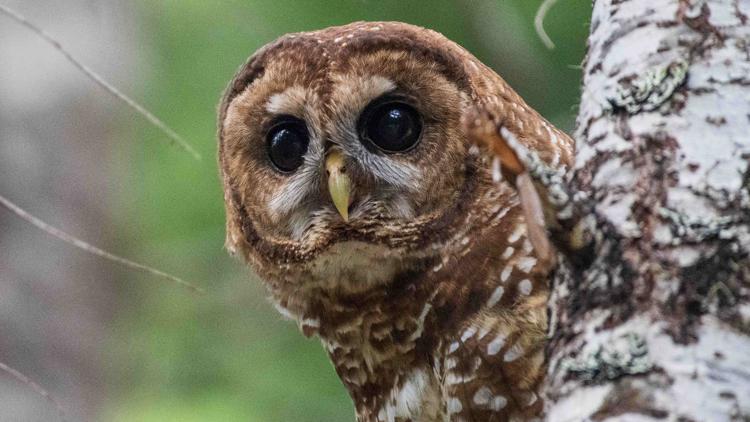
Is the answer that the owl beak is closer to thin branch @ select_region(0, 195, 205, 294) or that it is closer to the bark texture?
thin branch @ select_region(0, 195, 205, 294)

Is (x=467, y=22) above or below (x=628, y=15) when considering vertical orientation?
above

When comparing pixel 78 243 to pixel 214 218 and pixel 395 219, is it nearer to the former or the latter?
pixel 395 219

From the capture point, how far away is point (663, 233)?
5.55 ft

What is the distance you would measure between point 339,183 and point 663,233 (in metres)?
1.61

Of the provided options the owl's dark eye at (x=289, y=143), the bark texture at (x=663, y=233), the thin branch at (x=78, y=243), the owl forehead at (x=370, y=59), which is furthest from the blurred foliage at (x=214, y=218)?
the bark texture at (x=663, y=233)

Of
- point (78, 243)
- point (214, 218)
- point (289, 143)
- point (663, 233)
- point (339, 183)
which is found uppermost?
point (214, 218)

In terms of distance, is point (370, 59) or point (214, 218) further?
point (214, 218)

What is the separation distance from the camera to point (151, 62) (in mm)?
6820

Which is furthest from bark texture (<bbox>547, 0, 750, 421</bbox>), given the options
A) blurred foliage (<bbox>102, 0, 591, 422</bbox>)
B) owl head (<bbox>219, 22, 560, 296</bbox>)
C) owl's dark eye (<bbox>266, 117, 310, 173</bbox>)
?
blurred foliage (<bbox>102, 0, 591, 422</bbox>)

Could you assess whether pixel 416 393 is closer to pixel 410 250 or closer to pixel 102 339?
pixel 410 250

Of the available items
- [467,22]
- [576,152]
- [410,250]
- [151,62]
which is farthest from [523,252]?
[151,62]

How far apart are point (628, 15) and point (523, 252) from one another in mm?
1106

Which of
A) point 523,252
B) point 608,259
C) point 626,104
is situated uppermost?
point 523,252

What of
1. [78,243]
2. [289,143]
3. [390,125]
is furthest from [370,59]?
[78,243]
